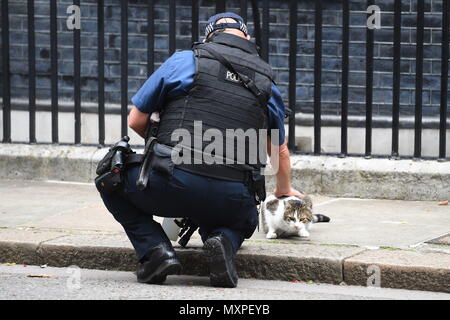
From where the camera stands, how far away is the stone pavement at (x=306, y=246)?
17.8ft

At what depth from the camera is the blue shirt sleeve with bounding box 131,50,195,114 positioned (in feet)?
17.6

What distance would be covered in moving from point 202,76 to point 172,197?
652 millimetres

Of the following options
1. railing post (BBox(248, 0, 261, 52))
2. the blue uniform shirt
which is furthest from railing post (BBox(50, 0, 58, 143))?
the blue uniform shirt

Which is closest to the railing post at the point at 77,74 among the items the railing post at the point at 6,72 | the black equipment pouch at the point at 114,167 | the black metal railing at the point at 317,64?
the black metal railing at the point at 317,64

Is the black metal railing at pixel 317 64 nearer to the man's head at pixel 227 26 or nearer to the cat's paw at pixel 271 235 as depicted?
the cat's paw at pixel 271 235

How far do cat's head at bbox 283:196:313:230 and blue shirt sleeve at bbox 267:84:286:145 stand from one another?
1.65 ft

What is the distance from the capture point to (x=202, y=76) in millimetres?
5363

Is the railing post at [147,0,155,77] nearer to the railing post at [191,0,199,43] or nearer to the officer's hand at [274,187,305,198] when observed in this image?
the railing post at [191,0,199,43]

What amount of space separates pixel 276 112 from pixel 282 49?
407 centimetres

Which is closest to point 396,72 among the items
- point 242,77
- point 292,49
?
point 292,49

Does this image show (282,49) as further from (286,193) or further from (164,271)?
(164,271)

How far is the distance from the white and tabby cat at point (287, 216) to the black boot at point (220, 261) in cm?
75

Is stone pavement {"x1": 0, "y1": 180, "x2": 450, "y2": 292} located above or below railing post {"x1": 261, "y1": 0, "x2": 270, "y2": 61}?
below
